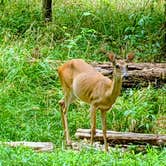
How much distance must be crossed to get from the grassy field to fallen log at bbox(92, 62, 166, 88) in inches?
7.5

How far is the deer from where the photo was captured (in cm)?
775

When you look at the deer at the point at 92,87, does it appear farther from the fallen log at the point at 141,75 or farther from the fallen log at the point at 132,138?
the fallen log at the point at 141,75

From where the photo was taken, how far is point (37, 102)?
9977mm

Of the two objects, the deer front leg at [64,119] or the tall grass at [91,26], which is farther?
the tall grass at [91,26]

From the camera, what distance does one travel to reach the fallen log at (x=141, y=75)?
10414 millimetres

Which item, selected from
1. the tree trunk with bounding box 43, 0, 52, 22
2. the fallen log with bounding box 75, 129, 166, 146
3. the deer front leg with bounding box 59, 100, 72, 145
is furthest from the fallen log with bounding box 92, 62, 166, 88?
the tree trunk with bounding box 43, 0, 52, 22

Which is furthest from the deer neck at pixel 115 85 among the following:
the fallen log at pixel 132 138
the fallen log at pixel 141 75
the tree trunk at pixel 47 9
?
the tree trunk at pixel 47 9

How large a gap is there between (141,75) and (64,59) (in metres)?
1.76

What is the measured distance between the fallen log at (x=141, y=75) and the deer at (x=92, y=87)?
174cm

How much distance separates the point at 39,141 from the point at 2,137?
50cm

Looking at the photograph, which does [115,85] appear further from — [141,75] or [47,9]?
[47,9]

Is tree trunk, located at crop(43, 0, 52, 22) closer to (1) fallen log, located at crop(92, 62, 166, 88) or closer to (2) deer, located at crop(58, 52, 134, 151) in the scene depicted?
(1) fallen log, located at crop(92, 62, 166, 88)

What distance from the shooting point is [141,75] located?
1047 cm

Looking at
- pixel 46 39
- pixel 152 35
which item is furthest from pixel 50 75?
pixel 152 35
